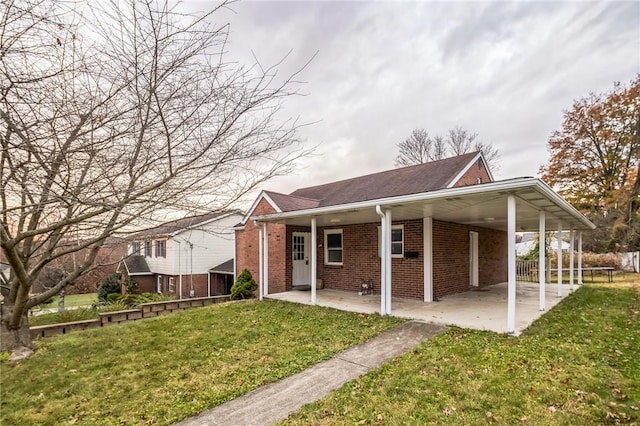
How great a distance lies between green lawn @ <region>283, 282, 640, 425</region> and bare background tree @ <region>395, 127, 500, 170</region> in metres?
25.6

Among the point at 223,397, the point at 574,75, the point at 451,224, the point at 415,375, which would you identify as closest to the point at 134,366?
the point at 223,397

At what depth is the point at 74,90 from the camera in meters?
2.86

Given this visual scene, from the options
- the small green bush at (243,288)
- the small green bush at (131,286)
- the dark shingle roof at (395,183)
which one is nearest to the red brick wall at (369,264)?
the dark shingle roof at (395,183)

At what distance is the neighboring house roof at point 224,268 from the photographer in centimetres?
1895

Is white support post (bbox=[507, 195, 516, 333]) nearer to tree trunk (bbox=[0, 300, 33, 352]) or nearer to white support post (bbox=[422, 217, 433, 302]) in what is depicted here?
white support post (bbox=[422, 217, 433, 302])

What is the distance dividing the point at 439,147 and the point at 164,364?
97.5 feet

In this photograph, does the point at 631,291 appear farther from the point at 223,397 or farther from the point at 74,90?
the point at 74,90

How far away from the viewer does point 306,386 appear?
423 centimetres

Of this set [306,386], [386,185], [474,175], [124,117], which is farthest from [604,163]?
[124,117]

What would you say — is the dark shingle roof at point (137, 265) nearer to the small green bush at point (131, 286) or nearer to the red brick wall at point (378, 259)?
the small green bush at point (131, 286)

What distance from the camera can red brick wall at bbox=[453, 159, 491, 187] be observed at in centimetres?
1211

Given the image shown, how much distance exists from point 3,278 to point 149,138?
491cm

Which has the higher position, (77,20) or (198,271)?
(77,20)

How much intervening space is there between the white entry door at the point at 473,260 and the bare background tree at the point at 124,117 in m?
11.0
